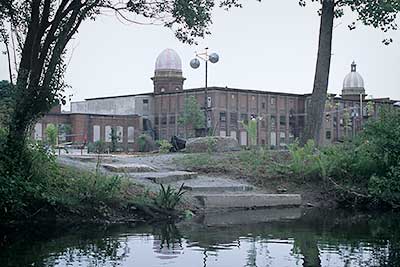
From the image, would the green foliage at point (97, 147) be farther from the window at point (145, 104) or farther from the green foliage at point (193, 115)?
the window at point (145, 104)

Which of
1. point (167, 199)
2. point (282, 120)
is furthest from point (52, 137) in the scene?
point (282, 120)

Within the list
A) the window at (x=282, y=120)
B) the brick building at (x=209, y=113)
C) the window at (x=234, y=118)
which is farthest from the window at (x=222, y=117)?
the window at (x=282, y=120)

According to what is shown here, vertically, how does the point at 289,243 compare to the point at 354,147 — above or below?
below

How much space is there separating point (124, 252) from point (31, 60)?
6393 mm

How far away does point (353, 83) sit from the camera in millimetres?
94188

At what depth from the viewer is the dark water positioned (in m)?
9.38

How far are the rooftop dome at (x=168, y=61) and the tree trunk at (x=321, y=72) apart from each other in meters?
60.5

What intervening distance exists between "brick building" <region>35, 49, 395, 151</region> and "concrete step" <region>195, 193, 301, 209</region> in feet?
164

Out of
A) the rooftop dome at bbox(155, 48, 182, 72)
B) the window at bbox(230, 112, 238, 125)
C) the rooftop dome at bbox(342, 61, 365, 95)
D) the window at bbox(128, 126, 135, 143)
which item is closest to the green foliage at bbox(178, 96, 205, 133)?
the window at bbox(230, 112, 238, 125)

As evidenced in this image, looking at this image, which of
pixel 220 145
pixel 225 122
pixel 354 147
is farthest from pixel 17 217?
pixel 225 122

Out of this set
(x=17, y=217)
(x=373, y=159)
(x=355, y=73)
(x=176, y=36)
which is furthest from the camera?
(x=355, y=73)

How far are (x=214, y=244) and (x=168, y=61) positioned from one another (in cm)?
7548

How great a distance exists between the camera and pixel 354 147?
2191 cm

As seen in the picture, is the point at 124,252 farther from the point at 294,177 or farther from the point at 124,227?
the point at 294,177
